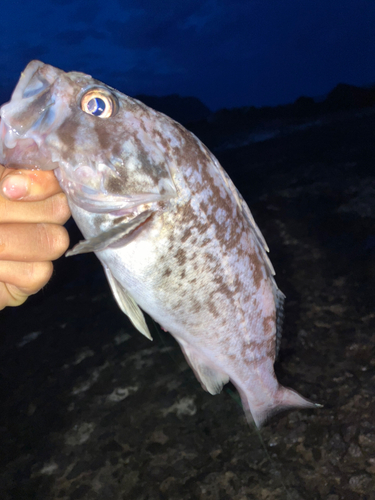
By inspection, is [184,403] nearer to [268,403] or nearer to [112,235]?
[268,403]

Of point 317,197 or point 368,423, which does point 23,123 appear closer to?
→ point 368,423

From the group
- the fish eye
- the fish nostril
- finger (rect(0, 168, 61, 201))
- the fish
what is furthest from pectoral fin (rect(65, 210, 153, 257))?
the fish nostril

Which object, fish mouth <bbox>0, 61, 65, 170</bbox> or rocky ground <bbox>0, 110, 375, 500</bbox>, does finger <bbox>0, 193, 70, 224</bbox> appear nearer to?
fish mouth <bbox>0, 61, 65, 170</bbox>

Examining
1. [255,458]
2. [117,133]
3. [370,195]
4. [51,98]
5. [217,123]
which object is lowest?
[255,458]

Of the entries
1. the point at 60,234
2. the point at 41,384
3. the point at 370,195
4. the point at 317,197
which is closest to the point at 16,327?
the point at 41,384

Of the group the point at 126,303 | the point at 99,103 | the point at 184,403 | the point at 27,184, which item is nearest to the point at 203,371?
the point at 126,303
